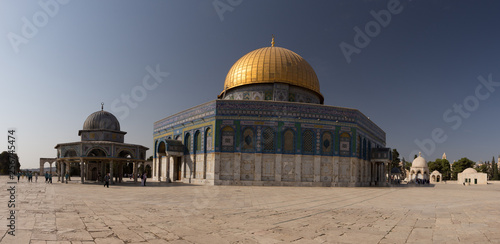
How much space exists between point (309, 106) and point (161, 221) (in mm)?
23290

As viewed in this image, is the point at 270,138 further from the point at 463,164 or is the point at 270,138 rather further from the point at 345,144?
the point at 463,164

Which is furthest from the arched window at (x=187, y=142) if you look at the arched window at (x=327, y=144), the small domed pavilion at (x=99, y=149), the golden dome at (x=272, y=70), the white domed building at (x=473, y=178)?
the white domed building at (x=473, y=178)

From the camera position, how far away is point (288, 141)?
96.4 feet

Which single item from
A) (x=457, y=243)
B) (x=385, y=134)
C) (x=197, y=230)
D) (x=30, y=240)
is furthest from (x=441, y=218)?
(x=385, y=134)

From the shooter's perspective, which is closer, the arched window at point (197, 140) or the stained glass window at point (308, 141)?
the stained glass window at point (308, 141)

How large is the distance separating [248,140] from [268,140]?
5.79ft

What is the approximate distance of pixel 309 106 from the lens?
30156mm

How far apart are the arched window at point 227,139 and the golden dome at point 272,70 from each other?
280 inches

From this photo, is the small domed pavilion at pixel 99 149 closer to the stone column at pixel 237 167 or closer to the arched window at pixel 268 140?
the stone column at pixel 237 167

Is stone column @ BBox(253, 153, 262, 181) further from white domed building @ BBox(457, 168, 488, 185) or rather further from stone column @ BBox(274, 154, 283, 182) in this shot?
white domed building @ BBox(457, 168, 488, 185)

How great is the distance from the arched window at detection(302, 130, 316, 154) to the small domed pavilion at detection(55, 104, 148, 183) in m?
14.9

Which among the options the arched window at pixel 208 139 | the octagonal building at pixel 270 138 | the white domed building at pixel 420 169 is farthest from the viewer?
the white domed building at pixel 420 169

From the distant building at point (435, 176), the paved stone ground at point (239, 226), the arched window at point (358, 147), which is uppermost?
the arched window at point (358, 147)

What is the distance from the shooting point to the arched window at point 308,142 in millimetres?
29641
